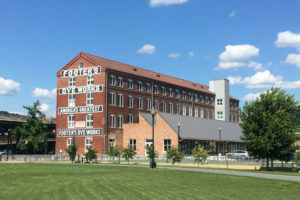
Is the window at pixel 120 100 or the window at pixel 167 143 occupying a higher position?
the window at pixel 120 100

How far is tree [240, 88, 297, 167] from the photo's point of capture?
3312 cm

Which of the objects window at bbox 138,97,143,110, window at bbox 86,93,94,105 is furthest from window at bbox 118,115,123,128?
window at bbox 138,97,143,110

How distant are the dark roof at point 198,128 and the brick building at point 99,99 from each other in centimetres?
517

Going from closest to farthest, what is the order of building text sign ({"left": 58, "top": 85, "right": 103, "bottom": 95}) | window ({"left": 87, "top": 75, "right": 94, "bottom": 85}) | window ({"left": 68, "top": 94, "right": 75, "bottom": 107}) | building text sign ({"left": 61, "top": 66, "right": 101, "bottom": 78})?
building text sign ({"left": 58, "top": 85, "right": 103, "bottom": 95}) < building text sign ({"left": 61, "top": 66, "right": 101, "bottom": 78}) < window ({"left": 87, "top": 75, "right": 94, "bottom": 85}) < window ({"left": 68, "top": 94, "right": 75, "bottom": 107})

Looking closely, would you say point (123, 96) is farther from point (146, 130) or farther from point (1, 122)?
point (1, 122)

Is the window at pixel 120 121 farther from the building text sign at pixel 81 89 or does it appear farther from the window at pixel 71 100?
the window at pixel 71 100

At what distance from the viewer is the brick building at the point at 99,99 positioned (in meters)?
60.2

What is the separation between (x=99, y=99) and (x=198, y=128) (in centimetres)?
1634

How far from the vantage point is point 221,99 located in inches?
3546

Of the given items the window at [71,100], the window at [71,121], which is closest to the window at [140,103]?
the window at [71,100]

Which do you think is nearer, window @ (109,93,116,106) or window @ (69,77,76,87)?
window @ (109,93,116,106)

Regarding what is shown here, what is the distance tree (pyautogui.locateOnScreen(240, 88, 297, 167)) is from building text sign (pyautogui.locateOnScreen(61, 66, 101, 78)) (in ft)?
104

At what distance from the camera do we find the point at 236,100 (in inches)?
3863

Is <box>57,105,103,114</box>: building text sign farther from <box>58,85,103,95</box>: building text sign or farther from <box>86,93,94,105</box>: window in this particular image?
<box>58,85,103,95</box>: building text sign
